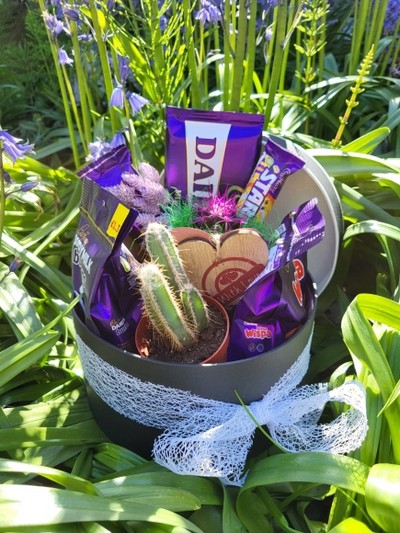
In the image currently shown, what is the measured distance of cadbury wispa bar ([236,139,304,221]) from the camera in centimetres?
97

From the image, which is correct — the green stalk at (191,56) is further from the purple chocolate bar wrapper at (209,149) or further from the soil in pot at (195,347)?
the soil in pot at (195,347)

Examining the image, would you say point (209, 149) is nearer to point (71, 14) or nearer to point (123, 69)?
point (123, 69)

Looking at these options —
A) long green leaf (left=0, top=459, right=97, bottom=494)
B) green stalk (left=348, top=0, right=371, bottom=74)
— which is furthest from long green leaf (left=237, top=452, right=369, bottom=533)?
green stalk (left=348, top=0, right=371, bottom=74)

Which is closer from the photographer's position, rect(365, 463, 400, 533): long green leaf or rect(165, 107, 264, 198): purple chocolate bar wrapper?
rect(365, 463, 400, 533): long green leaf

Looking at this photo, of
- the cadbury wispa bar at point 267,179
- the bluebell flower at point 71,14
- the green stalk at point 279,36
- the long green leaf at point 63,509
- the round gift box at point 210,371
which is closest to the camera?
the long green leaf at point 63,509

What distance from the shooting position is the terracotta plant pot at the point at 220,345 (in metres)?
0.83

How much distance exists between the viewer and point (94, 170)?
961 millimetres

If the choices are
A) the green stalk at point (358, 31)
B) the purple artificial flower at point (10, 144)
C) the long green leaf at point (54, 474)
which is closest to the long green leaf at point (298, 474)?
the long green leaf at point (54, 474)

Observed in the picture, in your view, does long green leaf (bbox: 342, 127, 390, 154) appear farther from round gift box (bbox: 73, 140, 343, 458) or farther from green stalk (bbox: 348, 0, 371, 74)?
round gift box (bbox: 73, 140, 343, 458)

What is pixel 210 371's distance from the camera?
2.61 ft

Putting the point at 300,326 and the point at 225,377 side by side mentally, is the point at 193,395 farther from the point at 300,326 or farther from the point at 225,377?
the point at 300,326

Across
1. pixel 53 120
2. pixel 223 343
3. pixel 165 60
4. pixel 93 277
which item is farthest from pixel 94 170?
pixel 53 120

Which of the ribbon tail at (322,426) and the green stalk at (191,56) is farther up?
the green stalk at (191,56)

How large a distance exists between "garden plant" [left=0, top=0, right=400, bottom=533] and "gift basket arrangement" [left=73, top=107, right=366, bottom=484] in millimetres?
43
